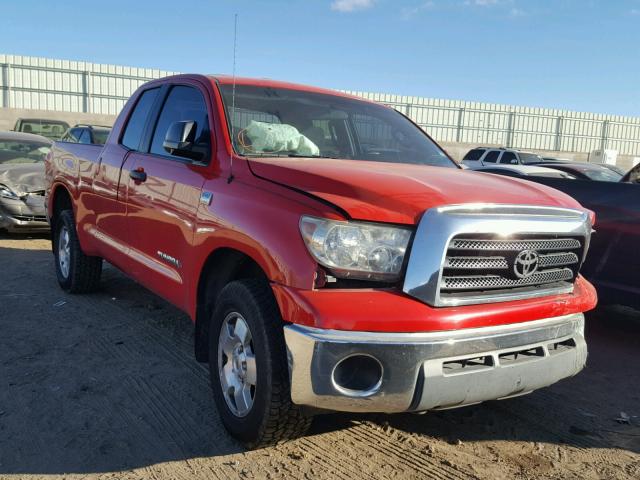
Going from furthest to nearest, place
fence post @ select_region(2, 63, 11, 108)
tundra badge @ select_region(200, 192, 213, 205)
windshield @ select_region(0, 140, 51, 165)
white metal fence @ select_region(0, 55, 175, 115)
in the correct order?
white metal fence @ select_region(0, 55, 175, 115) < fence post @ select_region(2, 63, 11, 108) < windshield @ select_region(0, 140, 51, 165) < tundra badge @ select_region(200, 192, 213, 205)

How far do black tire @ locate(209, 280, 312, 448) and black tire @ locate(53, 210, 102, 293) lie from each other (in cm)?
303

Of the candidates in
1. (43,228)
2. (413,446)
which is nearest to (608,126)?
(43,228)

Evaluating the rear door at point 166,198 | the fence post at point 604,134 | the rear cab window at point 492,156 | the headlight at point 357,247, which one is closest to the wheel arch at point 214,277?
the rear door at point 166,198

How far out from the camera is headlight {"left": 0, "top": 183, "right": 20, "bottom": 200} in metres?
7.94

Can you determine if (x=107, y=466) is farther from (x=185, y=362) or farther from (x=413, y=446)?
(x=413, y=446)

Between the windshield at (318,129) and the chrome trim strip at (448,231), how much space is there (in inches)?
46.7

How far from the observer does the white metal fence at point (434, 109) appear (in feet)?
84.1

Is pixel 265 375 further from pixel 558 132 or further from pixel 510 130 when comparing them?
pixel 558 132

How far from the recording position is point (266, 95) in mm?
3746

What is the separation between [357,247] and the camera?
2418 millimetres

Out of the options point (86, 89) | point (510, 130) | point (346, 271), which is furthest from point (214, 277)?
point (510, 130)

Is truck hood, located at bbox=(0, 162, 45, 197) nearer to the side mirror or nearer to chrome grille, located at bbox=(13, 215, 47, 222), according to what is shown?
chrome grille, located at bbox=(13, 215, 47, 222)

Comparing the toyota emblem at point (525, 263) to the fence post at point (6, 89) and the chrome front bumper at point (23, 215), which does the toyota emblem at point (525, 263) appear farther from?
the fence post at point (6, 89)

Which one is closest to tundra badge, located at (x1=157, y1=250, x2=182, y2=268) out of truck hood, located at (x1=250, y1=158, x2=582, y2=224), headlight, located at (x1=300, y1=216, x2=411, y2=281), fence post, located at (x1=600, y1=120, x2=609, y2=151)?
truck hood, located at (x1=250, y1=158, x2=582, y2=224)
